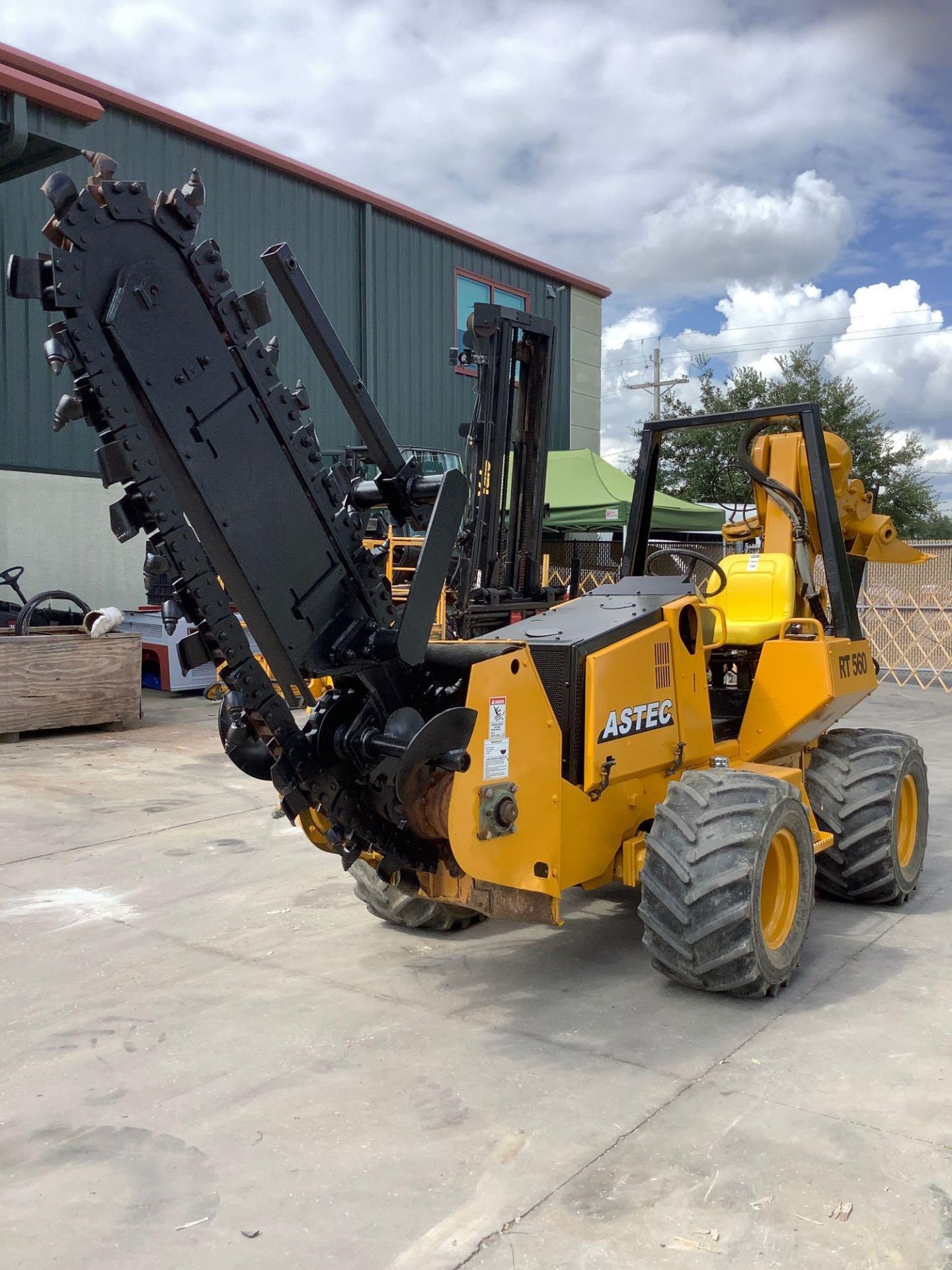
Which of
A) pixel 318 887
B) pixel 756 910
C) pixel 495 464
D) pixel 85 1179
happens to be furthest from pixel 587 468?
pixel 85 1179

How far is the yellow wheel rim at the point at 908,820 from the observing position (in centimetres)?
653

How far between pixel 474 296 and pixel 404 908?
18231mm

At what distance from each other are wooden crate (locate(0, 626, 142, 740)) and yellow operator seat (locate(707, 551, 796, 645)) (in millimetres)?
7888

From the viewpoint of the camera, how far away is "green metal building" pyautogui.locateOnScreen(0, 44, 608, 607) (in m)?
15.0

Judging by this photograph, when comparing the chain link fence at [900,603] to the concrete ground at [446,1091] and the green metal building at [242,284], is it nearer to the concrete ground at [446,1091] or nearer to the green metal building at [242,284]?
the green metal building at [242,284]

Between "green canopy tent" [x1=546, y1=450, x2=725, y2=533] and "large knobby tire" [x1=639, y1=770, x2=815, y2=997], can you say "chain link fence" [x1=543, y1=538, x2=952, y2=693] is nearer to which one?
"green canopy tent" [x1=546, y1=450, x2=725, y2=533]

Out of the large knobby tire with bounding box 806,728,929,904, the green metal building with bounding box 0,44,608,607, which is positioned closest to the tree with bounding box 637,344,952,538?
the green metal building with bounding box 0,44,608,607

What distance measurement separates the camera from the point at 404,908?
18.6 ft

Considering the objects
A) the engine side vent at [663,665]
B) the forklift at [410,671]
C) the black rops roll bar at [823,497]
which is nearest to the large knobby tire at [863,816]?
the forklift at [410,671]

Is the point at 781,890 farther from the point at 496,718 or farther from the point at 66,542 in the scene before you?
the point at 66,542

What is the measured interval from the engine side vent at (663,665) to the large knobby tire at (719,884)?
46 centimetres

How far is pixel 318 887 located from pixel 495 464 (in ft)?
10.7

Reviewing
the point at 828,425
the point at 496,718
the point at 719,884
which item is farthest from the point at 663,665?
the point at 828,425

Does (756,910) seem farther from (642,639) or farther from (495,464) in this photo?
(495,464)
